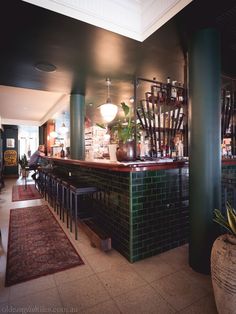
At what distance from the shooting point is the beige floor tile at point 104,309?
1.61m

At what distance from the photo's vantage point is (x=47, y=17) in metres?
2.24

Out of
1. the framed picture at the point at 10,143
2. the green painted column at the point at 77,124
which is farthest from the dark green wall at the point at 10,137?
the green painted column at the point at 77,124

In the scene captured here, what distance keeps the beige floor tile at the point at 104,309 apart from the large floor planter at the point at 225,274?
83 centimetres

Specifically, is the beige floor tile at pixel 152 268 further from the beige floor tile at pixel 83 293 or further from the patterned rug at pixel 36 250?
the patterned rug at pixel 36 250

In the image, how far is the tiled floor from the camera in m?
1.66

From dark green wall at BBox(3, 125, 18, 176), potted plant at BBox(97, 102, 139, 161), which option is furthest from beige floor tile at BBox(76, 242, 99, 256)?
dark green wall at BBox(3, 125, 18, 176)

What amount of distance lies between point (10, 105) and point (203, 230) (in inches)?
316

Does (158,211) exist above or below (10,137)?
below

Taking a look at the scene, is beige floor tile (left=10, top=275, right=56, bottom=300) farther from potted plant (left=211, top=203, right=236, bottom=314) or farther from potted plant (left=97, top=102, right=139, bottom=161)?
potted plant (left=97, top=102, right=139, bottom=161)

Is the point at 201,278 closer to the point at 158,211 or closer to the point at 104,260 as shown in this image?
the point at 158,211

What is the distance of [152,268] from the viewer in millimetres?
2221

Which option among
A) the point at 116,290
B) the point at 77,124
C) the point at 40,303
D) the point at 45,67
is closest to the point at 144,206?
the point at 116,290

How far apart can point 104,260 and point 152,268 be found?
59 cm

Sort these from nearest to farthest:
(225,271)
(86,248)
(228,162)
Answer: (225,271) < (86,248) < (228,162)
